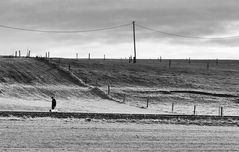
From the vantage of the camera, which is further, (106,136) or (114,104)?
(114,104)

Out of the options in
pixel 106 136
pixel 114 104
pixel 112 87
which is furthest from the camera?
pixel 112 87

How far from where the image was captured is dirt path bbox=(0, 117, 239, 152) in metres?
21.6

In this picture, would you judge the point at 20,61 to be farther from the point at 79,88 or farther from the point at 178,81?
the point at 178,81

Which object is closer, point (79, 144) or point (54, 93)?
point (79, 144)

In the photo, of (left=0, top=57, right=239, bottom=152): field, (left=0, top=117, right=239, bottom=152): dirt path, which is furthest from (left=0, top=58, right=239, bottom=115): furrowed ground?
(left=0, top=117, right=239, bottom=152): dirt path

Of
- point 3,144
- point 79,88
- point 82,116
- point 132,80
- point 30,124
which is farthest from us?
point 132,80

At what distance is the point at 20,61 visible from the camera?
219 ft

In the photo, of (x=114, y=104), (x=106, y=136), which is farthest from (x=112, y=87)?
(x=106, y=136)

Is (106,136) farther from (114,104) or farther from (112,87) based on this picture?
(112,87)

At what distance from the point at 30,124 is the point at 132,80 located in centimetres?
3855

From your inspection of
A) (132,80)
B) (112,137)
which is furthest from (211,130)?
(132,80)

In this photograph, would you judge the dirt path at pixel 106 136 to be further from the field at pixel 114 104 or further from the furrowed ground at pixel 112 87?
the furrowed ground at pixel 112 87

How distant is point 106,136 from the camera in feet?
79.9

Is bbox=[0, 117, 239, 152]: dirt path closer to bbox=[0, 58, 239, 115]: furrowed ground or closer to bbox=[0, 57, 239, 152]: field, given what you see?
bbox=[0, 57, 239, 152]: field
